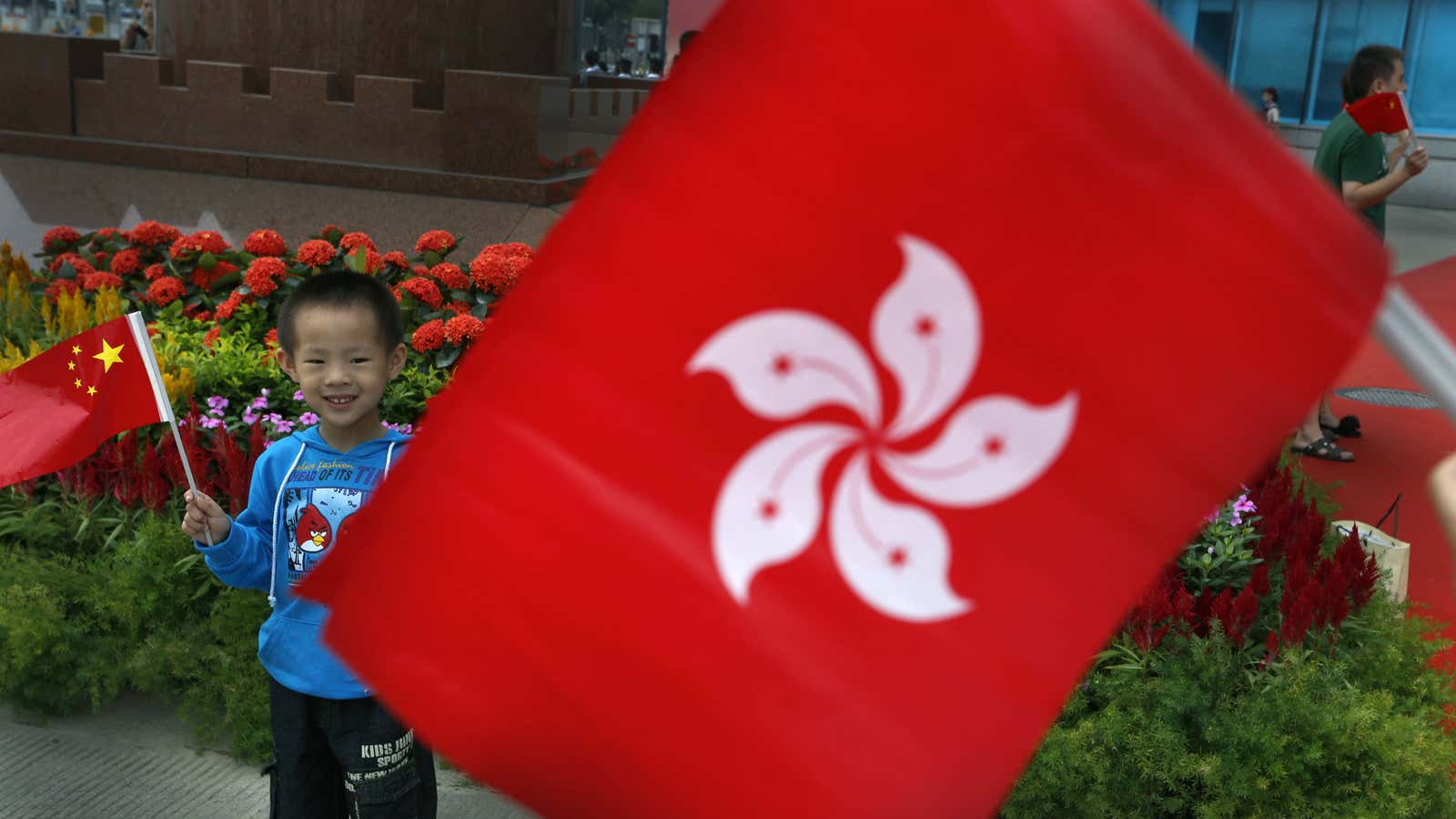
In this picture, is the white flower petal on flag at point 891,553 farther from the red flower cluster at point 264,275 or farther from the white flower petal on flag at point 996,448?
the red flower cluster at point 264,275

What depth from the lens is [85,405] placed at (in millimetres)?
3152

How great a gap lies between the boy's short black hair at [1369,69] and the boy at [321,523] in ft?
17.0

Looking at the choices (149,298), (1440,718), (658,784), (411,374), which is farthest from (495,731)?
(149,298)

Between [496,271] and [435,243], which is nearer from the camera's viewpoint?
[496,271]

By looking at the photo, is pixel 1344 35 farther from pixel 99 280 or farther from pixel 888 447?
pixel 888 447

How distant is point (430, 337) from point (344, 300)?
8.53 feet

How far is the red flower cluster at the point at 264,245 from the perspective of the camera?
657 centimetres

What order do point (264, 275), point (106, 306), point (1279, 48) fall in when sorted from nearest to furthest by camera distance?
point (106, 306) < point (264, 275) < point (1279, 48)

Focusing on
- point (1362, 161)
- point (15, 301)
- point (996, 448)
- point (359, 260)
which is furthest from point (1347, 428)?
point (996, 448)

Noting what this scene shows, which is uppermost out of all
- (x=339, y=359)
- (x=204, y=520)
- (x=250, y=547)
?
(x=339, y=359)

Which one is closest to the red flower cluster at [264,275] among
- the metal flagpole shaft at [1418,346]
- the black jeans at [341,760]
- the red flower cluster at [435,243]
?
the red flower cluster at [435,243]

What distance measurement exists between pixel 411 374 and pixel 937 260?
4211 mm

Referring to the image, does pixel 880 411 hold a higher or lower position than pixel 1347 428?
higher

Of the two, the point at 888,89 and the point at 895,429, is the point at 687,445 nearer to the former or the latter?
the point at 895,429
